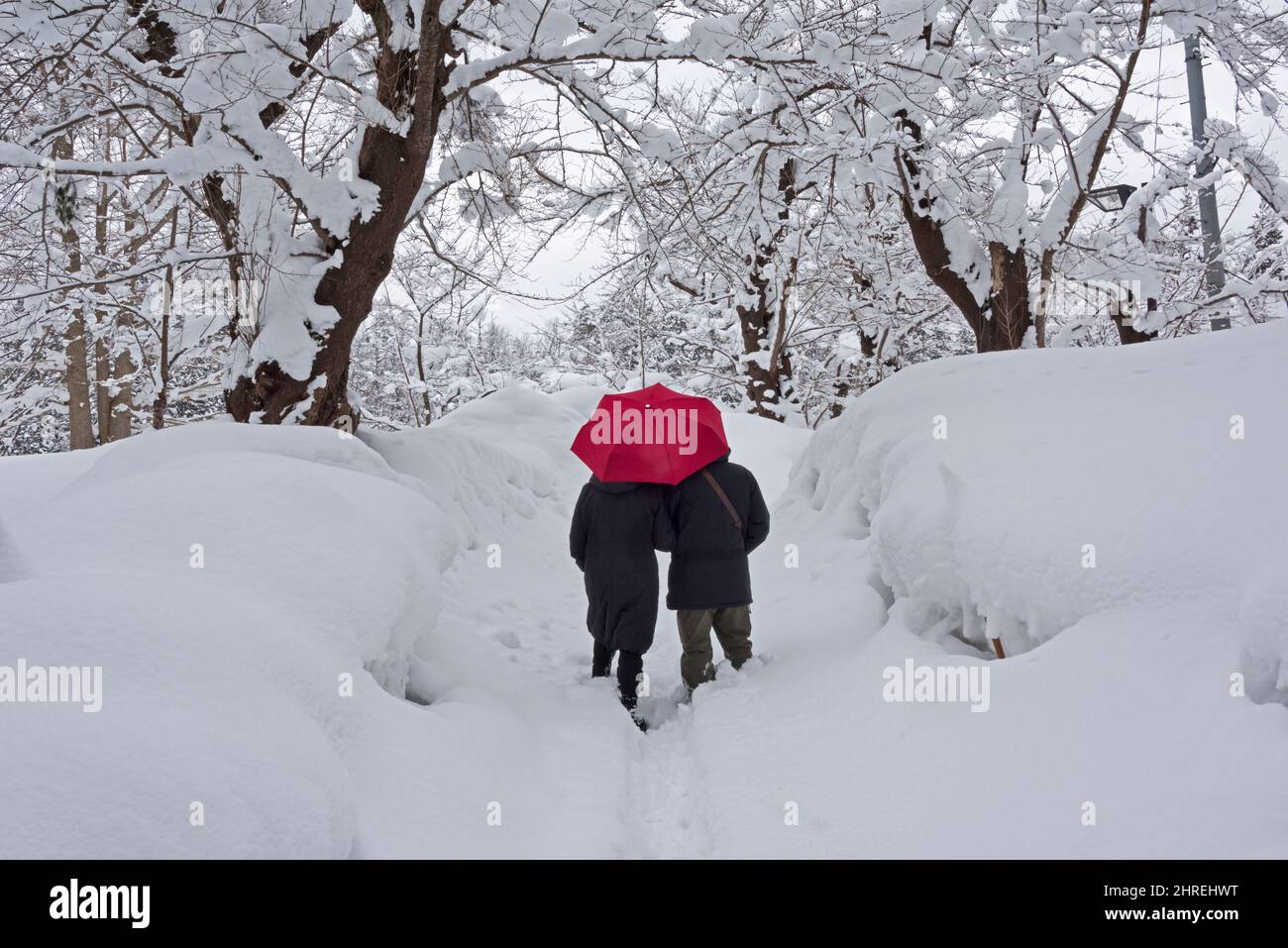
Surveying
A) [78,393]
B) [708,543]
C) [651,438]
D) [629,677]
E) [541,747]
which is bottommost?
[541,747]

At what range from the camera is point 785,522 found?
718cm

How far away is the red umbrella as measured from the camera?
4.44 metres

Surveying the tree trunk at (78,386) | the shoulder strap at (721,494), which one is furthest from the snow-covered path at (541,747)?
the tree trunk at (78,386)

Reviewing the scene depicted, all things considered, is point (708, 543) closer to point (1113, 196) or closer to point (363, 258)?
point (363, 258)

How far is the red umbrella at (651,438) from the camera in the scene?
4.44 meters

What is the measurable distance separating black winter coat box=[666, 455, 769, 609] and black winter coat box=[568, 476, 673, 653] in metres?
0.10

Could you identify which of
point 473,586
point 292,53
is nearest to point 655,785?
point 473,586

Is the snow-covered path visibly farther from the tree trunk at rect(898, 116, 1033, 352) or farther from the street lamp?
the street lamp

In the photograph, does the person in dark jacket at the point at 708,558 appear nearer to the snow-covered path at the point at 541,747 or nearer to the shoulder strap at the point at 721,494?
the shoulder strap at the point at 721,494

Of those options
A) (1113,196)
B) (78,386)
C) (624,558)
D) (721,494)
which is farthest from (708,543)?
(78,386)

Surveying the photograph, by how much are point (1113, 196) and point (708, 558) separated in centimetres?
781

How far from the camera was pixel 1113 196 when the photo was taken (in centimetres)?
925

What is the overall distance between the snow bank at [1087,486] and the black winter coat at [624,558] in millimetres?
1296
